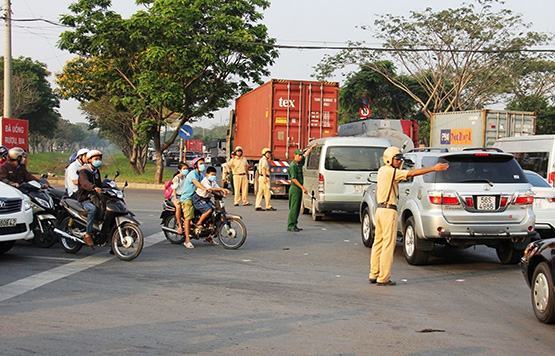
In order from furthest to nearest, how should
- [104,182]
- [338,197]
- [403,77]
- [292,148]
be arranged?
1. [403,77]
2. [292,148]
3. [338,197]
4. [104,182]

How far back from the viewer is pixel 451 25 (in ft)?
122

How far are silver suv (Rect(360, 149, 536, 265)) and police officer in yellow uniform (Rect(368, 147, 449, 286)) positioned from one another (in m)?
0.97

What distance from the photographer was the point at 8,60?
22.0 metres

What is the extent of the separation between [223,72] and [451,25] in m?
15.0

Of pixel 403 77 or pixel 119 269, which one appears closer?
pixel 119 269

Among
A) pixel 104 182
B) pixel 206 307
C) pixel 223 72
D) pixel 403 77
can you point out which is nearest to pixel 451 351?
pixel 206 307

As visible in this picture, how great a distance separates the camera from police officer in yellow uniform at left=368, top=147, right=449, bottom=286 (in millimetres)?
8625

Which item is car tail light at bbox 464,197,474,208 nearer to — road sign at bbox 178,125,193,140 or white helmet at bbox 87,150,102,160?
white helmet at bbox 87,150,102,160

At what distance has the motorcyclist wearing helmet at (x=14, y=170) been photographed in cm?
1121

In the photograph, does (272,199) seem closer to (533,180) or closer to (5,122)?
(5,122)

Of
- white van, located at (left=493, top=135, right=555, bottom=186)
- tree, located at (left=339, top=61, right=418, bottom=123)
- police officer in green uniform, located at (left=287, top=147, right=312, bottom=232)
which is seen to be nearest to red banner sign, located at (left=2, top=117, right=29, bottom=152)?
police officer in green uniform, located at (left=287, top=147, right=312, bottom=232)

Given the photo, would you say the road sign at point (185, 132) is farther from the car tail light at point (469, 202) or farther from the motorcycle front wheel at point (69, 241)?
the car tail light at point (469, 202)

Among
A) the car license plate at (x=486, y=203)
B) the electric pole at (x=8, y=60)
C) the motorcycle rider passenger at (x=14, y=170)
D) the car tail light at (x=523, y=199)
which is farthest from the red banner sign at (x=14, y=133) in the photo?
the car tail light at (x=523, y=199)

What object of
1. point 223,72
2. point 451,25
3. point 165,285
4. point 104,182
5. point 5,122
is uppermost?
point 451,25
